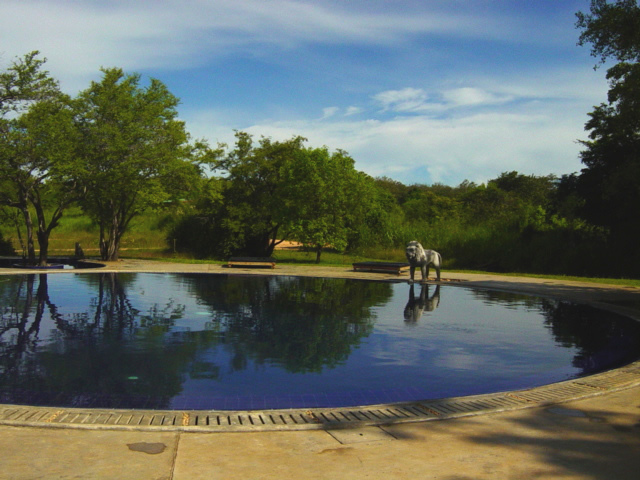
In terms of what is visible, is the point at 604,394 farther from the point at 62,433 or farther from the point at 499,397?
the point at 62,433

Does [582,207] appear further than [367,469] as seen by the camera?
Yes

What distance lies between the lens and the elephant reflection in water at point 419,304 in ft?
44.7

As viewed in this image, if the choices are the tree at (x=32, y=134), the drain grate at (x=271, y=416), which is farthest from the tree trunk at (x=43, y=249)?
the drain grate at (x=271, y=416)

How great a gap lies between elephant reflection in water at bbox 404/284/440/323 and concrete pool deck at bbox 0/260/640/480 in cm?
750

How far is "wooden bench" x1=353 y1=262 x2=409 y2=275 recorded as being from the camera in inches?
1000

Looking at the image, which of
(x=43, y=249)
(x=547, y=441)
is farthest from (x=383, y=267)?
(x=547, y=441)

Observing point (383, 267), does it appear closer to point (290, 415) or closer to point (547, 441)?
point (290, 415)

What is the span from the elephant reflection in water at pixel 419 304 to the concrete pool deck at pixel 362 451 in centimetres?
750

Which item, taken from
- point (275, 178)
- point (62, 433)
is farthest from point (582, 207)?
point (62, 433)

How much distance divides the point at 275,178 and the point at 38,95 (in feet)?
50.2

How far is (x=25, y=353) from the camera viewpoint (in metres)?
8.98

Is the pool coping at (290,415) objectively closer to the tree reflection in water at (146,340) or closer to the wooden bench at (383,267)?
the tree reflection in water at (146,340)

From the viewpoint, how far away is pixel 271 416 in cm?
568

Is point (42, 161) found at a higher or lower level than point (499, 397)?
higher
